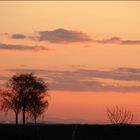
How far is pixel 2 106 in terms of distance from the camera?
11488cm
